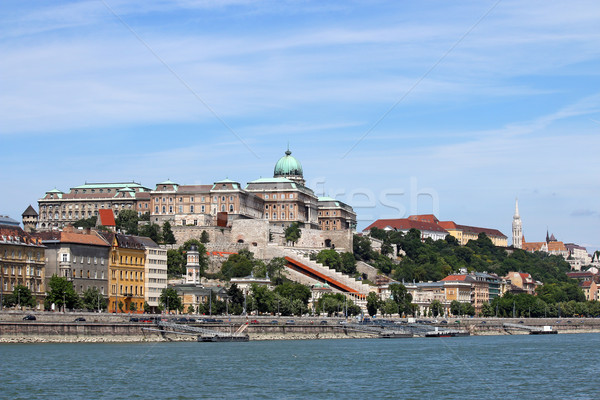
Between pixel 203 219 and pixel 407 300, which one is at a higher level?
pixel 203 219

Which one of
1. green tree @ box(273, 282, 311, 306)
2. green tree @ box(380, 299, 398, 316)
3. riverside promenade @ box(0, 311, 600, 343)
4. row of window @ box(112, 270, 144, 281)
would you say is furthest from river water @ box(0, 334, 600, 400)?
green tree @ box(380, 299, 398, 316)

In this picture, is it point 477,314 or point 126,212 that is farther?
point 477,314

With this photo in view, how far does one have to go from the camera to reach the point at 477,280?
16262 centimetres

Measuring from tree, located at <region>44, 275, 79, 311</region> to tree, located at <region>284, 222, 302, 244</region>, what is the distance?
5796 centimetres

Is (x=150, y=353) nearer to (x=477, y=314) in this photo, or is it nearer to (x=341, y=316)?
(x=341, y=316)

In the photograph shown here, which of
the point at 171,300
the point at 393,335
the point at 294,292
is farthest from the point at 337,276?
the point at 171,300

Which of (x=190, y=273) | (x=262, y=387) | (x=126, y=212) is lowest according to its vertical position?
(x=262, y=387)

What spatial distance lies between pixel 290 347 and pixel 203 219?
6346 cm

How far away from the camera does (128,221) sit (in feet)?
475

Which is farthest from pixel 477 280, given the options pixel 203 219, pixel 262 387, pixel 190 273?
pixel 262 387

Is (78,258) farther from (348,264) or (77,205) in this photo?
(77,205)

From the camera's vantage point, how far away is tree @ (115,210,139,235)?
458 feet

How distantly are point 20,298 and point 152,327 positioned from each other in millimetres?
12291

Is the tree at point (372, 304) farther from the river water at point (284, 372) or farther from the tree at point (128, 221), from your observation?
the river water at point (284, 372)
